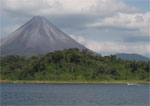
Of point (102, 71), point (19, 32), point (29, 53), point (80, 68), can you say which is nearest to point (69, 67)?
point (80, 68)

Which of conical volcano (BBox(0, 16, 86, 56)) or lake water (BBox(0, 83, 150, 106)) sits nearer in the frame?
lake water (BBox(0, 83, 150, 106))

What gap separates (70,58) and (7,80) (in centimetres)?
1806

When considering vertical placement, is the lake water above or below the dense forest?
below

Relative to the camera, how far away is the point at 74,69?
271 feet

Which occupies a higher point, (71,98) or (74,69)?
(74,69)

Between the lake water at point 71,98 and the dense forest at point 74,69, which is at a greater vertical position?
the dense forest at point 74,69

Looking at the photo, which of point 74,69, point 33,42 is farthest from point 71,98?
point 33,42

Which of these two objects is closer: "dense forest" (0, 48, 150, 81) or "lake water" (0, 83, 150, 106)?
"lake water" (0, 83, 150, 106)

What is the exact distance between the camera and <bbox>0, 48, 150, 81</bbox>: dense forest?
80.8m

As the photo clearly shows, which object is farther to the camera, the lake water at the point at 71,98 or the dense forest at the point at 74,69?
the dense forest at the point at 74,69

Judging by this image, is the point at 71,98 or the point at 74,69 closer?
the point at 71,98

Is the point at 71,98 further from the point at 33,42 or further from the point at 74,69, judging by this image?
the point at 33,42

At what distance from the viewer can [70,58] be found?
86500 millimetres

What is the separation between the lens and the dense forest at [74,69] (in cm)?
8075
